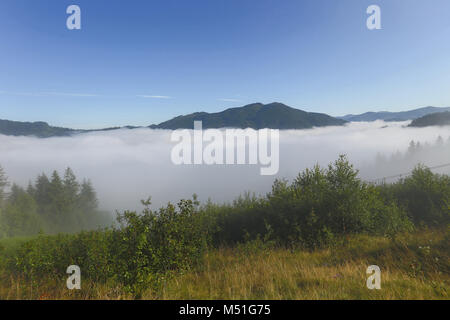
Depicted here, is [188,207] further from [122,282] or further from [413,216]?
[413,216]

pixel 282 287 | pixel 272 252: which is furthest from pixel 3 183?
pixel 282 287

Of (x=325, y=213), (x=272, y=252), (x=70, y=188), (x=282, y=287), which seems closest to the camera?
(x=282, y=287)

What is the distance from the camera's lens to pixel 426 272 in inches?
378

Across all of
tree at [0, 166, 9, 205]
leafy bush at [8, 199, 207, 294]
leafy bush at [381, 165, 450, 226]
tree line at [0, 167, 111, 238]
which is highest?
leafy bush at [8, 199, 207, 294]

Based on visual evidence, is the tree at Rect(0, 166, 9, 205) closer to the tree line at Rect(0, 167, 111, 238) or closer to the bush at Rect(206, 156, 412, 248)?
the tree line at Rect(0, 167, 111, 238)

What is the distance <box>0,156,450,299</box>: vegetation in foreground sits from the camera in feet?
22.1

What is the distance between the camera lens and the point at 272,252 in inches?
583

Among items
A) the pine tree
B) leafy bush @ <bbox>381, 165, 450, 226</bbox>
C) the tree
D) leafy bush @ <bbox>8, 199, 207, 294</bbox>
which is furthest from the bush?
the tree

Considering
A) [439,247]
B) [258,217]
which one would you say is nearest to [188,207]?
[439,247]

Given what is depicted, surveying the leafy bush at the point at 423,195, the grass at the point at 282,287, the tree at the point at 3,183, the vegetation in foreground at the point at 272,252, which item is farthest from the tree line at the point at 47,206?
the leafy bush at the point at 423,195

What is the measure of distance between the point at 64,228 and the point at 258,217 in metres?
109

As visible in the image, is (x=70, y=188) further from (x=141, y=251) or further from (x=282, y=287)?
(x=282, y=287)

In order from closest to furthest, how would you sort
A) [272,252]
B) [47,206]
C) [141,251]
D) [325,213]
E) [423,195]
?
[141,251], [272,252], [325,213], [423,195], [47,206]
